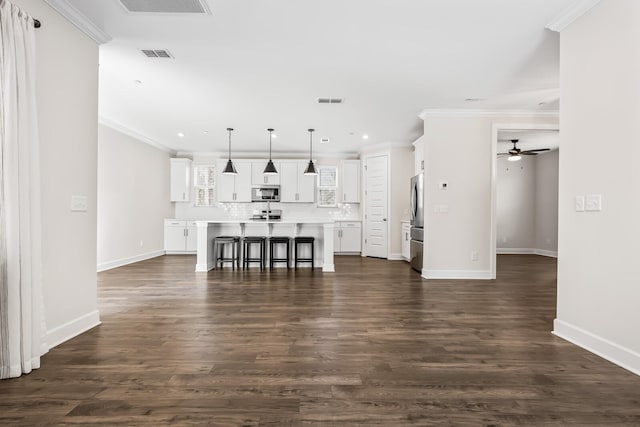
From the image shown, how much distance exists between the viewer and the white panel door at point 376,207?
7.86m

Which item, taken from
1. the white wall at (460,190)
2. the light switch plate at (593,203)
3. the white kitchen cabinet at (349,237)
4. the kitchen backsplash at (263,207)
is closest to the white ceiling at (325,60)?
the white wall at (460,190)

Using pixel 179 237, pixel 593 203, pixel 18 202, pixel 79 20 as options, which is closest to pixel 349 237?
pixel 179 237

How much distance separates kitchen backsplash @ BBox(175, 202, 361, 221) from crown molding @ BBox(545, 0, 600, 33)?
6248 mm

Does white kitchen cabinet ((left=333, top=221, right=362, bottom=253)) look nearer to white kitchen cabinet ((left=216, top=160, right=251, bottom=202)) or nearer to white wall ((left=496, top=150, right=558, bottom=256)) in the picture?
white kitchen cabinet ((left=216, top=160, right=251, bottom=202))

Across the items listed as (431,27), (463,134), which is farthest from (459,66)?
(463,134)

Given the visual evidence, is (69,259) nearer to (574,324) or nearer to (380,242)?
(574,324)

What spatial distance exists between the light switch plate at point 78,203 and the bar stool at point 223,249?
3.16 metres

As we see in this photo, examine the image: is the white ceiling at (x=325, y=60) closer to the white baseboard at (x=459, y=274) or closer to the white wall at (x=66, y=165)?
the white wall at (x=66, y=165)

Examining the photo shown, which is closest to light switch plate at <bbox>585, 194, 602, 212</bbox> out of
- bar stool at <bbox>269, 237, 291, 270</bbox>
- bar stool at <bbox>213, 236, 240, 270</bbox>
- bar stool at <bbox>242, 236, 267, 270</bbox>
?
bar stool at <bbox>269, 237, 291, 270</bbox>

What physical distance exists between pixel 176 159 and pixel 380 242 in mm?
5495

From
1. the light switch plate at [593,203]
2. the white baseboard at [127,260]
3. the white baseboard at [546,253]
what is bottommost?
the white baseboard at [546,253]

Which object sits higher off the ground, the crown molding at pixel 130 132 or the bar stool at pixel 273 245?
the crown molding at pixel 130 132

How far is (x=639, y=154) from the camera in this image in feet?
7.16

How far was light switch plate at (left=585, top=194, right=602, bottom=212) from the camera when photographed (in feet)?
8.13
